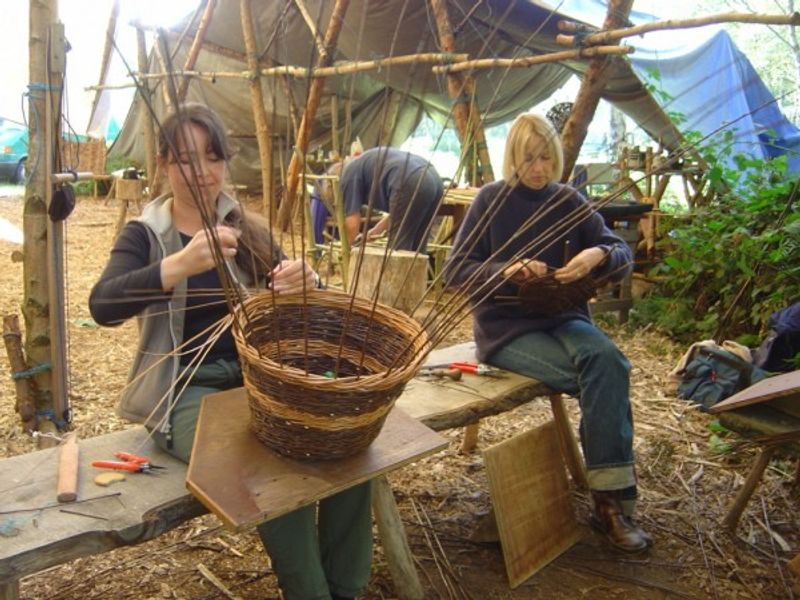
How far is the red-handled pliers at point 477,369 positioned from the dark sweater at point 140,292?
87 cm

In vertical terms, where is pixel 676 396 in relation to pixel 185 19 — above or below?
below

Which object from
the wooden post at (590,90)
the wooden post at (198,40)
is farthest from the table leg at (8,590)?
the wooden post at (198,40)

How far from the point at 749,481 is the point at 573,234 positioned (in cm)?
102

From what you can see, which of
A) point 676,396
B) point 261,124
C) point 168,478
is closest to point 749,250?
point 676,396

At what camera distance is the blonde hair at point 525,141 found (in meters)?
2.38

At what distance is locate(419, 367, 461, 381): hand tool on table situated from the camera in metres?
2.33

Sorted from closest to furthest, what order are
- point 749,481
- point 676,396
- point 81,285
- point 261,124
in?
point 749,481 → point 676,396 → point 81,285 → point 261,124

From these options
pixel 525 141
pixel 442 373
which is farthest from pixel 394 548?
pixel 525 141

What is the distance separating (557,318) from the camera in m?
2.34

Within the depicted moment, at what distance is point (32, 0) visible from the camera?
97.4 inches

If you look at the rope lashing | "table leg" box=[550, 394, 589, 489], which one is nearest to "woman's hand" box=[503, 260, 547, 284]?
"table leg" box=[550, 394, 589, 489]

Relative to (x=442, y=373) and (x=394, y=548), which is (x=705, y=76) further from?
(x=394, y=548)

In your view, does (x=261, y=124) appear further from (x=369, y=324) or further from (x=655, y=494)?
(x=369, y=324)

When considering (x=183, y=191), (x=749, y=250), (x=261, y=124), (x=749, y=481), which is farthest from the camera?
(x=261, y=124)
